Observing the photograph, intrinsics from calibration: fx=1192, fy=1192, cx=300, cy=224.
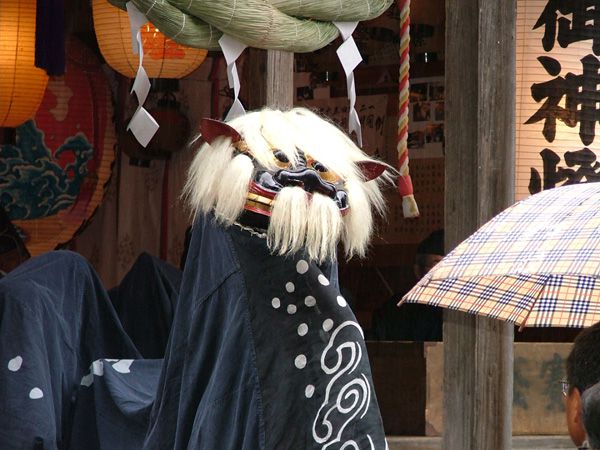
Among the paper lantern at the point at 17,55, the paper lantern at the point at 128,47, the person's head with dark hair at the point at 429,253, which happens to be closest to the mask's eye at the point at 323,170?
the paper lantern at the point at 128,47

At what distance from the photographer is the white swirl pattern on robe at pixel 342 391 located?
Answer: 4.66 m

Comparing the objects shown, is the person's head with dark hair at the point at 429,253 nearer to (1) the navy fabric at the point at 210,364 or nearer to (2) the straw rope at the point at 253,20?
(2) the straw rope at the point at 253,20

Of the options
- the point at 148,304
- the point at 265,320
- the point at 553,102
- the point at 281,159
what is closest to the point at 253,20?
the point at 281,159

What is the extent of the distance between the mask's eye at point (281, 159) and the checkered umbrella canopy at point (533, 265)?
0.91 metres

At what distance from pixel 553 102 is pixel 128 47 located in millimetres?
2678

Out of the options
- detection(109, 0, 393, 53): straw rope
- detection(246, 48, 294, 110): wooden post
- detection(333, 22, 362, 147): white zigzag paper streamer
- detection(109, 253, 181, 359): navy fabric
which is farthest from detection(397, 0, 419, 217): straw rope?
detection(109, 253, 181, 359): navy fabric

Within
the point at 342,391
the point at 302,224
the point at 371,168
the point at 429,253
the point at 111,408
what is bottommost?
the point at 111,408

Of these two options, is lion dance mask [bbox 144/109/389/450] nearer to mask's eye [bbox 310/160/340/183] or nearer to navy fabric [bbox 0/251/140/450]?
mask's eye [bbox 310/160/340/183]

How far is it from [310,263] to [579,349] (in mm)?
1821

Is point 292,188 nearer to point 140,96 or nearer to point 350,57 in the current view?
point 140,96

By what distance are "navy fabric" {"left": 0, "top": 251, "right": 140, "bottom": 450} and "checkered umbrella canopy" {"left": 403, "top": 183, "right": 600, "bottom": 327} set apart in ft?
6.98

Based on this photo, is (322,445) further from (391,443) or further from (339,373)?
(391,443)

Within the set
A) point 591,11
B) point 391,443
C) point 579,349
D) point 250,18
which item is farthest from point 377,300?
point 579,349

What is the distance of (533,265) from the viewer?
3.56 m
